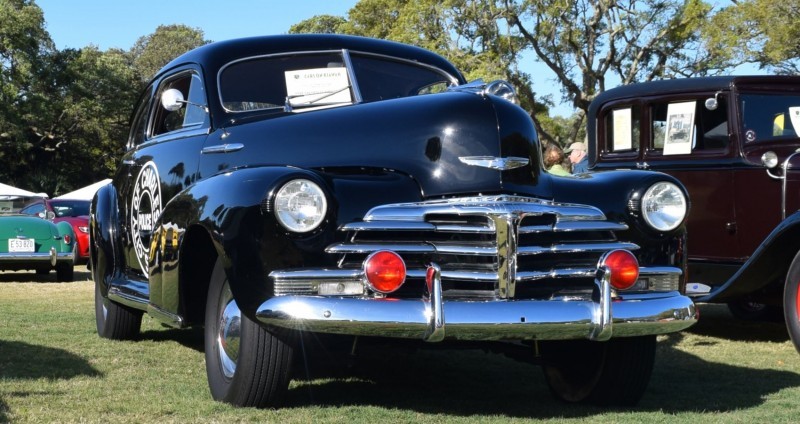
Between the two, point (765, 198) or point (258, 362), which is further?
point (765, 198)

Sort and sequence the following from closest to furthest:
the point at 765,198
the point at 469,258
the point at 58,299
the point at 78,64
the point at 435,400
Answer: the point at 469,258 → the point at 435,400 → the point at 765,198 → the point at 58,299 → the point at 78,64

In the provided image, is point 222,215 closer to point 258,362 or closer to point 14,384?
point 258,362

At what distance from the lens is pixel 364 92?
5301mm

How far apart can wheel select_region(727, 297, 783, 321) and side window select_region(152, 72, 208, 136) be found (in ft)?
16.6

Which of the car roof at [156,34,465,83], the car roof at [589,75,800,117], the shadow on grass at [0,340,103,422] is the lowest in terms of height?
the shadow on grass at [0,340,103,422]

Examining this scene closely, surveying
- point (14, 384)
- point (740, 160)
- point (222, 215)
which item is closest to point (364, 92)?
point (222, 215)

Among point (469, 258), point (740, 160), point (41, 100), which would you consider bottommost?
point (469, 258)

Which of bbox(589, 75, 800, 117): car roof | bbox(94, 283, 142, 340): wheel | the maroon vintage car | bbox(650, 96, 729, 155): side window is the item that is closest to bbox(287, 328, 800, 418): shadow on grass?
the maroon vintage car

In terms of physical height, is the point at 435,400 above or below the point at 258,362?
below

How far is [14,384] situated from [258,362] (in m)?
1.63

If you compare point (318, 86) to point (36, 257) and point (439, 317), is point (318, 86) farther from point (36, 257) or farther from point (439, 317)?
point (36, 257)

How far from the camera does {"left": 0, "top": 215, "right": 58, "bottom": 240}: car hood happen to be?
13562mm

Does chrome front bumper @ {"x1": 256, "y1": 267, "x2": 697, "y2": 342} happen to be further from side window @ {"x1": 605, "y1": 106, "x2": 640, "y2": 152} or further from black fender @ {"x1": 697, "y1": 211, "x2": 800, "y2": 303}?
side window @ {"x1": 605, "y1": 106, "x2": 640, "y2": 152}

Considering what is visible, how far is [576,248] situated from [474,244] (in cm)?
45
